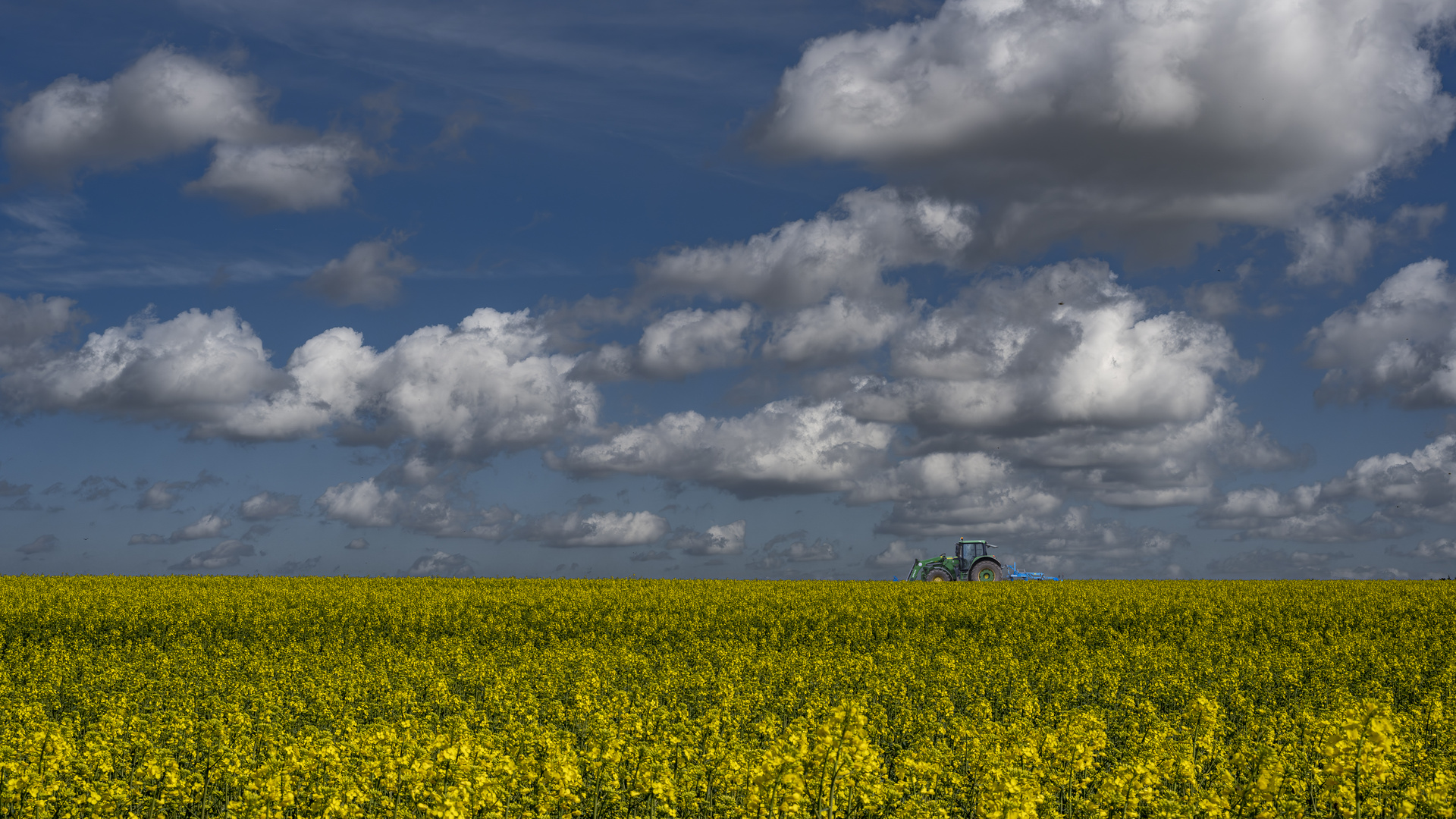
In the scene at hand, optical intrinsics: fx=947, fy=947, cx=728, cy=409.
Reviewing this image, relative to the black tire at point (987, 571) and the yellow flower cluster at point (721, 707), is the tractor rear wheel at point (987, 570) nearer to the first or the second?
the black tire at point (987, 571)

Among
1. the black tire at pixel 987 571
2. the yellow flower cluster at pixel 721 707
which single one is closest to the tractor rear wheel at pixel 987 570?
the black tire at pixel 987 571

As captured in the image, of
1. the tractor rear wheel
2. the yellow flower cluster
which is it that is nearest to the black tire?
the tractor rear wheel

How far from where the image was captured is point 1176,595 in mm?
33969

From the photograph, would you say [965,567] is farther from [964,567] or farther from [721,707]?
[721,707]

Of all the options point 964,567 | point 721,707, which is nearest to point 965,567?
point 964,567

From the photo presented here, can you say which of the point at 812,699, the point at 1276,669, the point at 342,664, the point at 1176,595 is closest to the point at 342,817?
the point at 812,699

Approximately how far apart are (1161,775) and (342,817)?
23.2 feet

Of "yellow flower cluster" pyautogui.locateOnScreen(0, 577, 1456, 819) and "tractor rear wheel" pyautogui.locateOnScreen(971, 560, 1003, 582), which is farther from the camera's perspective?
"tractor rear wheel" pyautogui.locateOnScreen(971, 560, 1003, 582)

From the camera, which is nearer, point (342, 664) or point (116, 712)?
point (116, 712)

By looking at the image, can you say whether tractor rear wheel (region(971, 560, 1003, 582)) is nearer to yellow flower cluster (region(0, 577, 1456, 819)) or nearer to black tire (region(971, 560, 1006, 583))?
black tire (region(971, 560, 1006, 583))

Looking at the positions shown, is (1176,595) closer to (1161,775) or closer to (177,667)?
(1161,775)

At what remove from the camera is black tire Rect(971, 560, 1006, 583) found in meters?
47.2

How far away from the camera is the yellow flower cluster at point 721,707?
7.43 meters

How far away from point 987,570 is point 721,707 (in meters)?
38.5
